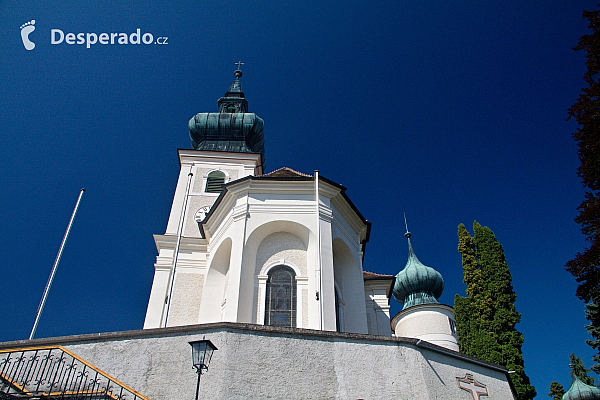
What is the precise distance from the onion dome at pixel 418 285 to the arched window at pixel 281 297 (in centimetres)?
2191

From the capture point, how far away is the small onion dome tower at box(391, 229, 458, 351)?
1205 inches

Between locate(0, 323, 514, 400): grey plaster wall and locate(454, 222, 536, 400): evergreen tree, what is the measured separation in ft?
24.1

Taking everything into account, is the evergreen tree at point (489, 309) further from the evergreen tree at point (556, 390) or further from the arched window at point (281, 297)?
the evergreen tree at point (556, 390)

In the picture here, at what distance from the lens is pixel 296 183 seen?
14.5 meters

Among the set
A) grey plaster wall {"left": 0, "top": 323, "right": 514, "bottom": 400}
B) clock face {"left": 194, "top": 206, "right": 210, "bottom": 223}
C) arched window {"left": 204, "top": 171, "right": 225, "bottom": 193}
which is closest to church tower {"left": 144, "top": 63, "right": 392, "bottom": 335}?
clock face {"left": 194, "top": 206, "right": 210, "bottom": 223}

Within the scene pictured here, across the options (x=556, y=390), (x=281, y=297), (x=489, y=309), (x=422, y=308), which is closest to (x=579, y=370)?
(x=556, y=390)

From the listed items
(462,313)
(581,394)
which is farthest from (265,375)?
(581,394)

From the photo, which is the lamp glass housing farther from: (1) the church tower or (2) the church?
(1) the church tower

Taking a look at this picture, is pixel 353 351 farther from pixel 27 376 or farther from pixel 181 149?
pixel 181 149

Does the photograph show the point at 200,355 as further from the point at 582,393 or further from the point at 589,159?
the point at 582,393

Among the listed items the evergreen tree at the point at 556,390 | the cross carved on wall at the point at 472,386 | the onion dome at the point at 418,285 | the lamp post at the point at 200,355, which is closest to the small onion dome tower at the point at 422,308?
the onion dome at the point at 418,285

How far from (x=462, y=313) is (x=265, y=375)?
1246 cm

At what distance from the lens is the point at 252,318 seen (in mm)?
12336

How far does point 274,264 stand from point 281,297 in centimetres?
107
